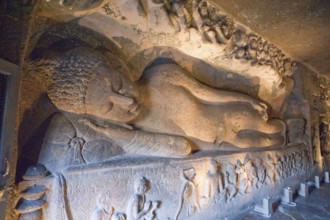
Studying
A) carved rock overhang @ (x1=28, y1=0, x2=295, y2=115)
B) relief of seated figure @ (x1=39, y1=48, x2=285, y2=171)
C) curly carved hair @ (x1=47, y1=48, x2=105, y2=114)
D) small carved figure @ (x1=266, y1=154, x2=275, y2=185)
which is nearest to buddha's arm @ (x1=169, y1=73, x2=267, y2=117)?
relief of seated figure @ (x1=39, y1=48, x2=285, y2=171)

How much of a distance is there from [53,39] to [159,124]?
0.78m

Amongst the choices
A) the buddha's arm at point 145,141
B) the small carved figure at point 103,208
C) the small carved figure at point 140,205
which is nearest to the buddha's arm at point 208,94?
the buddha's arm at point 145,141

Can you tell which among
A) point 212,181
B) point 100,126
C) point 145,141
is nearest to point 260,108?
point 212,181

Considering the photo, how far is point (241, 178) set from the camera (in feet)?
5.55

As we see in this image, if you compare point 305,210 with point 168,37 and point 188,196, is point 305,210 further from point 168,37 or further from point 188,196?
point 168,37

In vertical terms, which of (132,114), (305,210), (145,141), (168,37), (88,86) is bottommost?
(305,210)

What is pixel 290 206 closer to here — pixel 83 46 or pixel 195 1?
pixel 195 1

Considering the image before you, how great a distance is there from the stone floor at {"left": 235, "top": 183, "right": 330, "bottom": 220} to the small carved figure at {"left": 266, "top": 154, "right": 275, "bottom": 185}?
22 centimetres

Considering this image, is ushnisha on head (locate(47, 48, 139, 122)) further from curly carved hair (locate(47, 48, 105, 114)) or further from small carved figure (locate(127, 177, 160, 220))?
small carved figure (locate(127, 177, 160, 220))

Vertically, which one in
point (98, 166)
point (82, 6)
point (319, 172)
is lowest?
point (319, 172)

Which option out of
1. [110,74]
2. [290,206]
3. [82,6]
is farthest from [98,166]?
[290,206]

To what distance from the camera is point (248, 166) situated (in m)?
1.75

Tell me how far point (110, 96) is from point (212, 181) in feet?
2.95

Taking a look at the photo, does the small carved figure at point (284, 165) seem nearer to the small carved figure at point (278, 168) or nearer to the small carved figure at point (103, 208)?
the small carved figure at point (278, 168)
